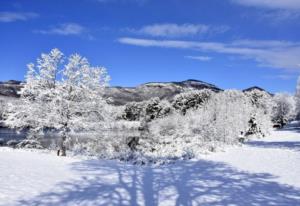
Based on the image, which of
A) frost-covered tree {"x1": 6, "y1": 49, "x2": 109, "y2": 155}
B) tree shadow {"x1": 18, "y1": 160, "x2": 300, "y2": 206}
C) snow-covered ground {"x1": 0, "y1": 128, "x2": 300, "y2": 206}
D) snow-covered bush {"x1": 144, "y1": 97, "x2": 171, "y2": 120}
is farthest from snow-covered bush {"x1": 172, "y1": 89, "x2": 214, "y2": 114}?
tree shadow {"x1": 18, "y1": 160, "x2": 300, "y2": 206}

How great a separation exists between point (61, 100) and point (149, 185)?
39.9 ft

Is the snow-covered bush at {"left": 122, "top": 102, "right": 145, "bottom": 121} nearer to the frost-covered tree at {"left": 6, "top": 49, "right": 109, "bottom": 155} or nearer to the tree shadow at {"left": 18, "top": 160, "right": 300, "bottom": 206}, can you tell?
the frost-covered tree at {"left": 6, "top": 49, "right": 109, "bottom": 155}

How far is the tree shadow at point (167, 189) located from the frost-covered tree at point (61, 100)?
768 cm

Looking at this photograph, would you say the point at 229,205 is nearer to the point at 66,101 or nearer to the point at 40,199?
the point at 40,199

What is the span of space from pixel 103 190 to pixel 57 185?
1431 mm

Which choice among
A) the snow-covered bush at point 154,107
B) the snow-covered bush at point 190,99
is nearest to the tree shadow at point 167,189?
the snow-covered bush at point 154,107

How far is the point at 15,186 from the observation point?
1021cm

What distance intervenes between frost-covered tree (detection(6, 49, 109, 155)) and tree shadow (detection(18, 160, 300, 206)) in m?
7.68

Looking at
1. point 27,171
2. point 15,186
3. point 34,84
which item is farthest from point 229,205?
point 34,84

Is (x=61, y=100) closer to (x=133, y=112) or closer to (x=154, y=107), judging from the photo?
(x=154, y=107)

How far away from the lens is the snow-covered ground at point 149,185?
9531 millimetres

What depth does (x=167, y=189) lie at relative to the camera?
445 inches

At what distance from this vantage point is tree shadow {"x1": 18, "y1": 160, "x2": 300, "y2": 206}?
954 cm

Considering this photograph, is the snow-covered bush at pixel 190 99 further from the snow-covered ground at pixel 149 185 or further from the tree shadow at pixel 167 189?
the tree shadow at pixel 167 189
